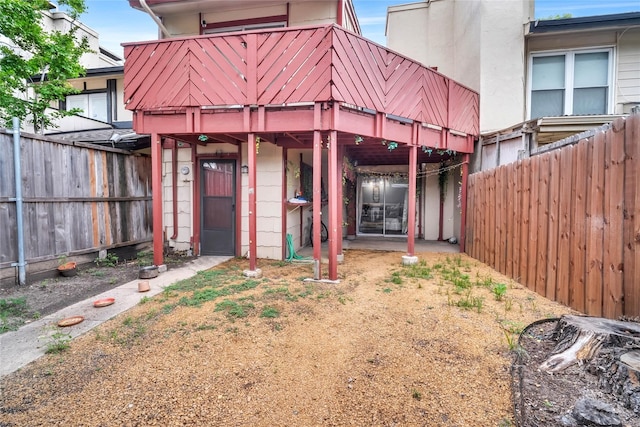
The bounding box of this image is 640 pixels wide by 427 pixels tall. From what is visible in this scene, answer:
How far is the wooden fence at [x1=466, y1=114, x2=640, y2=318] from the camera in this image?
2635 mm

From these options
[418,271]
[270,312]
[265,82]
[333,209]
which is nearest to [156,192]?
[265,82]

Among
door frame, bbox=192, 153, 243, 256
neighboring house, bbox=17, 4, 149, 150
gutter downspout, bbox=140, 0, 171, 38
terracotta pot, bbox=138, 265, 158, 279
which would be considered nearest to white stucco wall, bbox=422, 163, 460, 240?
door frame, bbox=192, 153, 243, 256

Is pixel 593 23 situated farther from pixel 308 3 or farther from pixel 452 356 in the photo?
pixel 452 356

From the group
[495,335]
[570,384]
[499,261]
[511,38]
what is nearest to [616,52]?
[511,38]

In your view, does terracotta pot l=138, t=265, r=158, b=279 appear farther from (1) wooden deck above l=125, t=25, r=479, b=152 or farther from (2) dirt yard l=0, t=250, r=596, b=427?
(1) wooden deck above l=125, t=25, r=479, b=152

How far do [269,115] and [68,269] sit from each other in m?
4.35

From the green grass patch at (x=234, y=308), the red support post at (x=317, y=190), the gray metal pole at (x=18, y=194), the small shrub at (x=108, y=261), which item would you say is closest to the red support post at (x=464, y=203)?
the red support post at (x=317, y=190)

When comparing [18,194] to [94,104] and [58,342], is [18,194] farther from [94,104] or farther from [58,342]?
[94,104]

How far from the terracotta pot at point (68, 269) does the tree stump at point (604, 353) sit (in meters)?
6.66

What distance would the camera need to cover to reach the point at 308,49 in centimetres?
474

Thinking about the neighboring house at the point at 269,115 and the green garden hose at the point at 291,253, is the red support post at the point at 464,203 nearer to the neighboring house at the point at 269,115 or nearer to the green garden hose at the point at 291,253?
the neighboring house at the point at 269,115

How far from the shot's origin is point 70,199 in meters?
5.44

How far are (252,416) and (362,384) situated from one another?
0.81 metres

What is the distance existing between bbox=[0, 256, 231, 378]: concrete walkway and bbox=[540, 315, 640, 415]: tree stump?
4344mm
